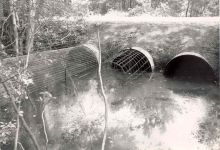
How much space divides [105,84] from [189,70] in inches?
183

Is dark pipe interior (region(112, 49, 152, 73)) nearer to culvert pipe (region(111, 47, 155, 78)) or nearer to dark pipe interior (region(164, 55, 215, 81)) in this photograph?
culvert pipe (region(111, 47, 155, 78))

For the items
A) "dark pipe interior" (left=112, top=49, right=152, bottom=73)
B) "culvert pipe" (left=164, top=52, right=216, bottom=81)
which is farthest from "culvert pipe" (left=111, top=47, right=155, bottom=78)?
"culvert pipe" (left=164, top=52, right=216, bottom=81)

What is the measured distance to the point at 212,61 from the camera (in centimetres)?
1416

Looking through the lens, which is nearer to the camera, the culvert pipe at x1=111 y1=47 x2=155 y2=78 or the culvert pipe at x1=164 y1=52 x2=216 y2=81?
the culvert pipe at x1=164 y1=52 x2=216 y2=81

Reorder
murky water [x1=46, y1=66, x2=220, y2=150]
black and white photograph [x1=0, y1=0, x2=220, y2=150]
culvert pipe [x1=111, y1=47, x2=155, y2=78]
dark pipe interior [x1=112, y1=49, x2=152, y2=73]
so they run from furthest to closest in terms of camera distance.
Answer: dark pipe interior [x1=112, y1=49, x2=152, y2=73] < culvert pipe [x1=111, y1=47, x2=155, y2=78] < murky water [x1=46, y1=66, x2=220, y2=150] < black and white photograph [x1=0, y1=0, x2=220, y2=150]

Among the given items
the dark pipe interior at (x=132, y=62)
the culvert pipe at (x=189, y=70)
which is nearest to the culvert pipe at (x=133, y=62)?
the dark pipe interior at (x=132, y=62)

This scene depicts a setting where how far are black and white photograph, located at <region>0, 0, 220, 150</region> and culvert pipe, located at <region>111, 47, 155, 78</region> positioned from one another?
0.06 metres

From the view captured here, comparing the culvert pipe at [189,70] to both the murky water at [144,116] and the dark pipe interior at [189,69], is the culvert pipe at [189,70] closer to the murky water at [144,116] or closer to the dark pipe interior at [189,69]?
the dark pipe interior at [189,69]

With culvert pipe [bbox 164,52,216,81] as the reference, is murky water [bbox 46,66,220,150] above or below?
below

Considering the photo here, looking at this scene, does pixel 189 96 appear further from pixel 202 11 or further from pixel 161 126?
pixel 202 11

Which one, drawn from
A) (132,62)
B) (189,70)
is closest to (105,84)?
(132,62)

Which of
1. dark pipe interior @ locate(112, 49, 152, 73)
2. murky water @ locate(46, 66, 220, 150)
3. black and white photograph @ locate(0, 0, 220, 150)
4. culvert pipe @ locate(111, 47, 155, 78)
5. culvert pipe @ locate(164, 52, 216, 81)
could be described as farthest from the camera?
dark pipe interior @ locate(112, 49, 152, 73)

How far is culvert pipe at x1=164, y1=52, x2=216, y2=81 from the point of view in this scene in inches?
550

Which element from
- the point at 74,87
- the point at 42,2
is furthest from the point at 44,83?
the point at 42,2
